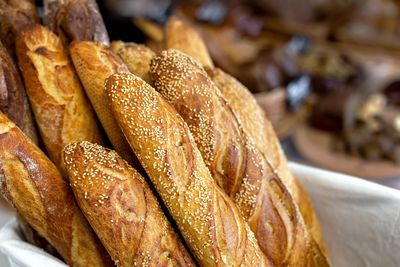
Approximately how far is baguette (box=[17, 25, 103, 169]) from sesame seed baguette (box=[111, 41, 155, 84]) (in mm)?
78

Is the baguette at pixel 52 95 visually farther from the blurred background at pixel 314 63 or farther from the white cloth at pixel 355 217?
the blurred background at pixel 314 63

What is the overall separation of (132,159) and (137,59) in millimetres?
133

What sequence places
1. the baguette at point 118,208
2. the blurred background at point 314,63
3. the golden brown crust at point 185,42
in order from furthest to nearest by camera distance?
the blurred background at point 314,63 < the golden brown crust at point 185,42 < the baguette at point 118,208

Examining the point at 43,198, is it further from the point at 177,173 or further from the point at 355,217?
the point at 355,217

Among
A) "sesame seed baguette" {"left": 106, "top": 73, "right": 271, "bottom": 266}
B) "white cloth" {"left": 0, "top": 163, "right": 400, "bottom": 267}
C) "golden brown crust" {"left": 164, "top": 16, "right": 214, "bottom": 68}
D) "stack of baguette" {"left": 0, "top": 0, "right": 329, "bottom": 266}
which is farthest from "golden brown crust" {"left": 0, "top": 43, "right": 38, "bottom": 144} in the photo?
"white cloth" {"left": 0, "top": 163, "right": 400, "bottom": 267}

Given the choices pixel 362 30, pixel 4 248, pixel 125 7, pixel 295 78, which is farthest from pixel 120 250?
pixel 362 30

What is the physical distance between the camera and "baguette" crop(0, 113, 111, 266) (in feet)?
1.95

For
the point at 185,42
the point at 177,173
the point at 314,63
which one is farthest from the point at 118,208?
the point at 314,63

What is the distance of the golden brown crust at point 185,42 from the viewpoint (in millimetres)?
808

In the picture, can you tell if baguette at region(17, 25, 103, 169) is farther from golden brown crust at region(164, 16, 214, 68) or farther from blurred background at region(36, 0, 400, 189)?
blurred background at region(36, 0, 400, 189)

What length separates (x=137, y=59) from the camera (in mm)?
714

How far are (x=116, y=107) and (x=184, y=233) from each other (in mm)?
143

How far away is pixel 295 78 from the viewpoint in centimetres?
166

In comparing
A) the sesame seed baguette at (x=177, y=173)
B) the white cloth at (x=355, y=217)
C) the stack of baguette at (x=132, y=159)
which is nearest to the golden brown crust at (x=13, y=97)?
the stack of baguette at (x=132, y=159)
